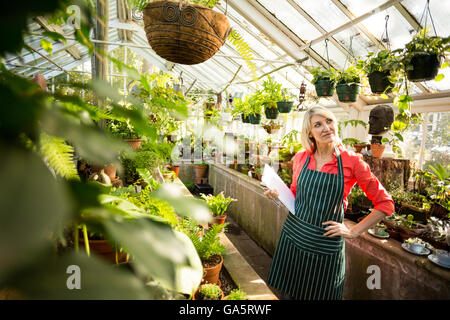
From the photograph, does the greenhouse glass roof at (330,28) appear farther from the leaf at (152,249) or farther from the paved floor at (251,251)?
the leaf at (152,249)

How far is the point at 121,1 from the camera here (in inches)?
191

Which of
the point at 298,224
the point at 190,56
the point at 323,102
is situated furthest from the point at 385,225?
the point at 323,102

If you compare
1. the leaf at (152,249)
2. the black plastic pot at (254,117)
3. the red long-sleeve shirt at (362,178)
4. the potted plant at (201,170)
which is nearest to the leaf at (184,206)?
the leaf at (152,249)

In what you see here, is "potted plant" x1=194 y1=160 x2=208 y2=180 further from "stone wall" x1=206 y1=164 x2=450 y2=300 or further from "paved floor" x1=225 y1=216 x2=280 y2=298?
"stone wall" x1=206 y1=164 x2=450 y2=300

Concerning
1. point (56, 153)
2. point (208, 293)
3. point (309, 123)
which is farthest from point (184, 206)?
point (309, 123)

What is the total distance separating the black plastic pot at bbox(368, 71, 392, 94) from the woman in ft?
3.02

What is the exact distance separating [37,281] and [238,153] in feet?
16.4

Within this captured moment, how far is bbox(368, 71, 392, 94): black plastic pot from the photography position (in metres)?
2.32

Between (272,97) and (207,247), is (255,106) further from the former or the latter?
(207,247)

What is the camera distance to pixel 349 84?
270 cm

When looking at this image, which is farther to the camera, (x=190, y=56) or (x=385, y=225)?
(x=385, y=225)

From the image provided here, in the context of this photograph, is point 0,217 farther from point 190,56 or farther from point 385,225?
point 385,225

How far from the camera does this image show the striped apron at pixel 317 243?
5.65 ft

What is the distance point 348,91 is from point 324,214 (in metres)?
1.58
